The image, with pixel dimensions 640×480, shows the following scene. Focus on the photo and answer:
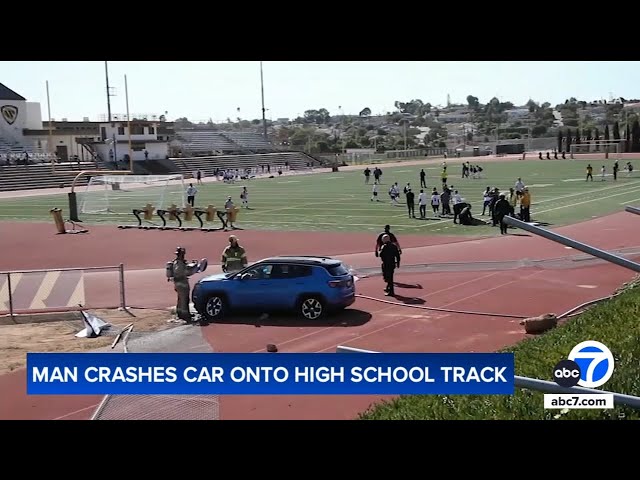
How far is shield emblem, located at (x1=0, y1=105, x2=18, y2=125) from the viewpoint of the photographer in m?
34.6

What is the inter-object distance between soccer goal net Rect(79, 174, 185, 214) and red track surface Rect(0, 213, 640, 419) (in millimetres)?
9210

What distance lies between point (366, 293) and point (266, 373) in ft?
28.4

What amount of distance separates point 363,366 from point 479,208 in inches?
1027

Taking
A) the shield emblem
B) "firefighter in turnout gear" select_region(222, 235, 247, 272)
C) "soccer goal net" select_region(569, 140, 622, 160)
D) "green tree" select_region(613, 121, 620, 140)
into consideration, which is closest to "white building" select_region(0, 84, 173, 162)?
the shield emblem

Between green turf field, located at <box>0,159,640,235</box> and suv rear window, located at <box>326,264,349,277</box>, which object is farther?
green turf field, located at <box>0,159,640,235</box>

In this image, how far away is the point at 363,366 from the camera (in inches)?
303

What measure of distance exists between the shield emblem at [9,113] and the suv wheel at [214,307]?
23.3 meters

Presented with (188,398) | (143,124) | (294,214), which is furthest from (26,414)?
(143,124)

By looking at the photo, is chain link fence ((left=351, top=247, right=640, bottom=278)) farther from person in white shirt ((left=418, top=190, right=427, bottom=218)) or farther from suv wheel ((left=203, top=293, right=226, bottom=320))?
person in white shirt ((left=418, top=190, right=427, bottom=218))

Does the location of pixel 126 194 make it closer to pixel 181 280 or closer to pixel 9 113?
pixel 9 113

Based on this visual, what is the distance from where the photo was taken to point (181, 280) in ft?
47.4

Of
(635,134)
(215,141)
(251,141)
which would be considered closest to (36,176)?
(215,141)

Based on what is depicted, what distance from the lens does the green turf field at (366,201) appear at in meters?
29.2

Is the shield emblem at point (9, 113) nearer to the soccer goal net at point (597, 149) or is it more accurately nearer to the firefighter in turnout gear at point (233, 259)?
the firefighter in turnout gear at point (233, 259)
